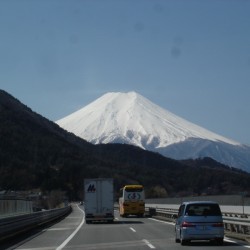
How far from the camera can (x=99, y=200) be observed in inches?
1747

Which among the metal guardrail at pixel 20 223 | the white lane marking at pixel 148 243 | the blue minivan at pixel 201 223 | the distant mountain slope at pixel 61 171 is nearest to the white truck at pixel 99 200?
the metal guardrail at pixel 20 223

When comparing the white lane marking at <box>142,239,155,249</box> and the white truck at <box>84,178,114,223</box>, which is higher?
the white truck at <box>84,178,114,223</box>

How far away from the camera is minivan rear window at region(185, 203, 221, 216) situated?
2196 centimetres

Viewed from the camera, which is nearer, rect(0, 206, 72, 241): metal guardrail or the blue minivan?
the blue minivan

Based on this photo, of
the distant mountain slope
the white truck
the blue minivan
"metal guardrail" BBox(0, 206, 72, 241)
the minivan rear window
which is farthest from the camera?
the distant mountain slope

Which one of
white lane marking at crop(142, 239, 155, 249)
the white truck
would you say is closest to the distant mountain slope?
the white truck

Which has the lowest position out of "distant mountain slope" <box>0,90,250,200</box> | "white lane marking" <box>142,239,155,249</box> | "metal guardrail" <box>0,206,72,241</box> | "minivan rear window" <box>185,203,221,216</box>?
"white lane marking" <box>142,239,155,249</box>

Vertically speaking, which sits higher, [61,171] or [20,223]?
[61,171]

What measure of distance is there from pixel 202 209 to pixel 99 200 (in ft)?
75.2

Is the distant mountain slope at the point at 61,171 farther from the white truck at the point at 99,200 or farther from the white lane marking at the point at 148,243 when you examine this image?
the white lane marking at the point at 148,243

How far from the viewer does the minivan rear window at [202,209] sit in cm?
2196

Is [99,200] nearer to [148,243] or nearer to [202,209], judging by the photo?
[148,243]

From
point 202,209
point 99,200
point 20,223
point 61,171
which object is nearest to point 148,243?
point 202,209

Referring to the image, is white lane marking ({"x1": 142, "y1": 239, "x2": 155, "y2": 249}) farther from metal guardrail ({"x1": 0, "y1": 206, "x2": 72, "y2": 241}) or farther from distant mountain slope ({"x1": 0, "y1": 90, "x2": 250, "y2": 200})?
distant mountain slope ({"x1": 0, "y1": 90, "x2": 250, "y2": 200})
